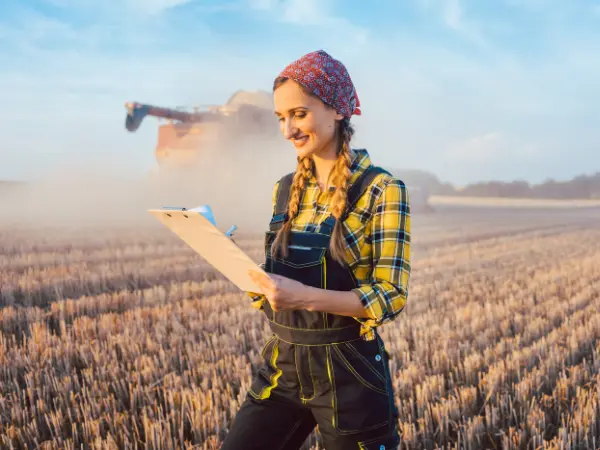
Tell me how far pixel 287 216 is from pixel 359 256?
12.8 inches

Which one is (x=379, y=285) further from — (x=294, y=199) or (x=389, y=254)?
(x=294, y=199)

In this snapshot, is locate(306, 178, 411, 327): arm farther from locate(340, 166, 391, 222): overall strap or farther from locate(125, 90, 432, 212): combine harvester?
locate(125, 90, 432, 212): combine harvester

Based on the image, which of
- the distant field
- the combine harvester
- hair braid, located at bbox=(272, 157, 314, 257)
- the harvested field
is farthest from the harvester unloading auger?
the distant field

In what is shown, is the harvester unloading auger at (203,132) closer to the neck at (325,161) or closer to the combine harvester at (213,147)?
the combine harvester at (213,147)

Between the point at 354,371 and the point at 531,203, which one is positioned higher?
the point at 531,203

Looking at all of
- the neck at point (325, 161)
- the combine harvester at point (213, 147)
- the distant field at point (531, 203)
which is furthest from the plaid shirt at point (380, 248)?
the distant field at point (531, 203)

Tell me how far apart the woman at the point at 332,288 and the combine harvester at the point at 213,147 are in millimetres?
19509

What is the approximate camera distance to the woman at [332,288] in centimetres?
173

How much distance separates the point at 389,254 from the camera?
173 cm

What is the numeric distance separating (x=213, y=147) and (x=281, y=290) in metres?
20.6

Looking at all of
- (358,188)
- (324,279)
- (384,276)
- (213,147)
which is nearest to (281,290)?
(324,279)

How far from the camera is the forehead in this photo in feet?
5.90

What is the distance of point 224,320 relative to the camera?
209 inches

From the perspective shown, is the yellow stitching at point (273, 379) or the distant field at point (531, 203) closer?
the yellow stitching at point (273, 379)
